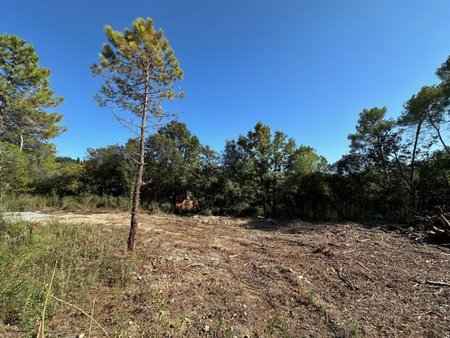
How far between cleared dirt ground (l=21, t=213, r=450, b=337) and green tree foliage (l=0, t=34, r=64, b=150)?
33.0 ft

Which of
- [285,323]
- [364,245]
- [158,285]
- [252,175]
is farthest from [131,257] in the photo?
[252,175]

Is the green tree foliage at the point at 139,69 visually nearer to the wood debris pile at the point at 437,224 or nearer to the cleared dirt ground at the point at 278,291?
the cleared dirt ground at the point at 278,291

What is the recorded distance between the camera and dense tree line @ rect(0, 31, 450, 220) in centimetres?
1135

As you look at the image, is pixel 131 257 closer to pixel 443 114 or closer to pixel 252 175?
pixel 252 175

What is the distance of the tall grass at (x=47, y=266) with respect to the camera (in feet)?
8.83

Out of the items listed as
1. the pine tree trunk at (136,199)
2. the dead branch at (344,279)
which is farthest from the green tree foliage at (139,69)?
the dead branch at (344,279)

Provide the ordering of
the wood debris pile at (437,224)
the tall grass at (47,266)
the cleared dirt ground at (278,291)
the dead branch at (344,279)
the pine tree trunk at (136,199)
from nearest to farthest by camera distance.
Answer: the tall grass at (47,266) < the cleared dirt ground at (278,291) < the dead branch at (344,279) < the pine tree trunk at (136,199) < the wood debris pile at (437,224)

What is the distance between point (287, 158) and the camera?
43.2 feet

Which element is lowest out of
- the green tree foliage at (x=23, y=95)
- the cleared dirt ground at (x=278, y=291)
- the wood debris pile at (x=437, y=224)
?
the cleared dirt ground at (x=278, y=291)

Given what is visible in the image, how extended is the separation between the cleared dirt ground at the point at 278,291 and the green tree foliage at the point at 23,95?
396 inches

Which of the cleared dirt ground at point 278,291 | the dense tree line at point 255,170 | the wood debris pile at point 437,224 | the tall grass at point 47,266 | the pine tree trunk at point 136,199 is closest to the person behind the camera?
the tall grass at point 47,266

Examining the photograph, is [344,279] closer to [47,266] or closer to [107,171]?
[47,266]

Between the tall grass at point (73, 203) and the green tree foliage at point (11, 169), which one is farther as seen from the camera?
the green tree foliage at point (11, 169)

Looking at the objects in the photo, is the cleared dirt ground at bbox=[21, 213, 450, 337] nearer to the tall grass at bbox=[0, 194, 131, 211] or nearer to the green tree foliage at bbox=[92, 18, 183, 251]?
the green tree foliage at bbox=[92, 18, 183, 251]
